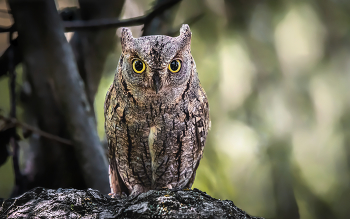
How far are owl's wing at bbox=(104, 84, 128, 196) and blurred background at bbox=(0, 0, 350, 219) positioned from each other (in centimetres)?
74

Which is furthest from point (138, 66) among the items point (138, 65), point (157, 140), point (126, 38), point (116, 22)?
point (116, 22)

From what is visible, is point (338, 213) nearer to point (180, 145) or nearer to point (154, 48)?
point (180, 145)

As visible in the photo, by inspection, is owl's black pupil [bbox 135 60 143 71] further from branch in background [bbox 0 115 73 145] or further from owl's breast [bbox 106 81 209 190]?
branch in background [bbox 0 115 73 145]

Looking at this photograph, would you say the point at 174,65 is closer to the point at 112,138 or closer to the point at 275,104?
the point at 112,138

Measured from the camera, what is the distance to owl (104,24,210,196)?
1085mm

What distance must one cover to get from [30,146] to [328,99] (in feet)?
7.58

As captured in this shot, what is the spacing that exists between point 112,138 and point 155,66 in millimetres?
441

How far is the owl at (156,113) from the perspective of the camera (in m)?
1.08

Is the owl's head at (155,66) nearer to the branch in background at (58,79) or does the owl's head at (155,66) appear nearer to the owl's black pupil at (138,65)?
the owl's black pupil at (138,65)

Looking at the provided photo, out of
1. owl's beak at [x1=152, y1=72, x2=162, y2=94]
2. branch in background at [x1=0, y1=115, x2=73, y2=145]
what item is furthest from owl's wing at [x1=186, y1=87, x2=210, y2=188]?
branch in background at [x1=0, y1=115, x2=73, y2=145]

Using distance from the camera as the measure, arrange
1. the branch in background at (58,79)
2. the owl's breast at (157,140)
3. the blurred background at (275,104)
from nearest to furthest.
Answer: the owl's breast at (157,140) → the blurred background at (275,104) → the branch in background at (58,79)

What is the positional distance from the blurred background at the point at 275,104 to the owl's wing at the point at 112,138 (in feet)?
2.43

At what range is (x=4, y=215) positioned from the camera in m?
0.98

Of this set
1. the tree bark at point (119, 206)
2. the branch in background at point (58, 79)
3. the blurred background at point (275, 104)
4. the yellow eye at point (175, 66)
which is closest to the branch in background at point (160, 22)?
the blurred background at point (275, 104)
